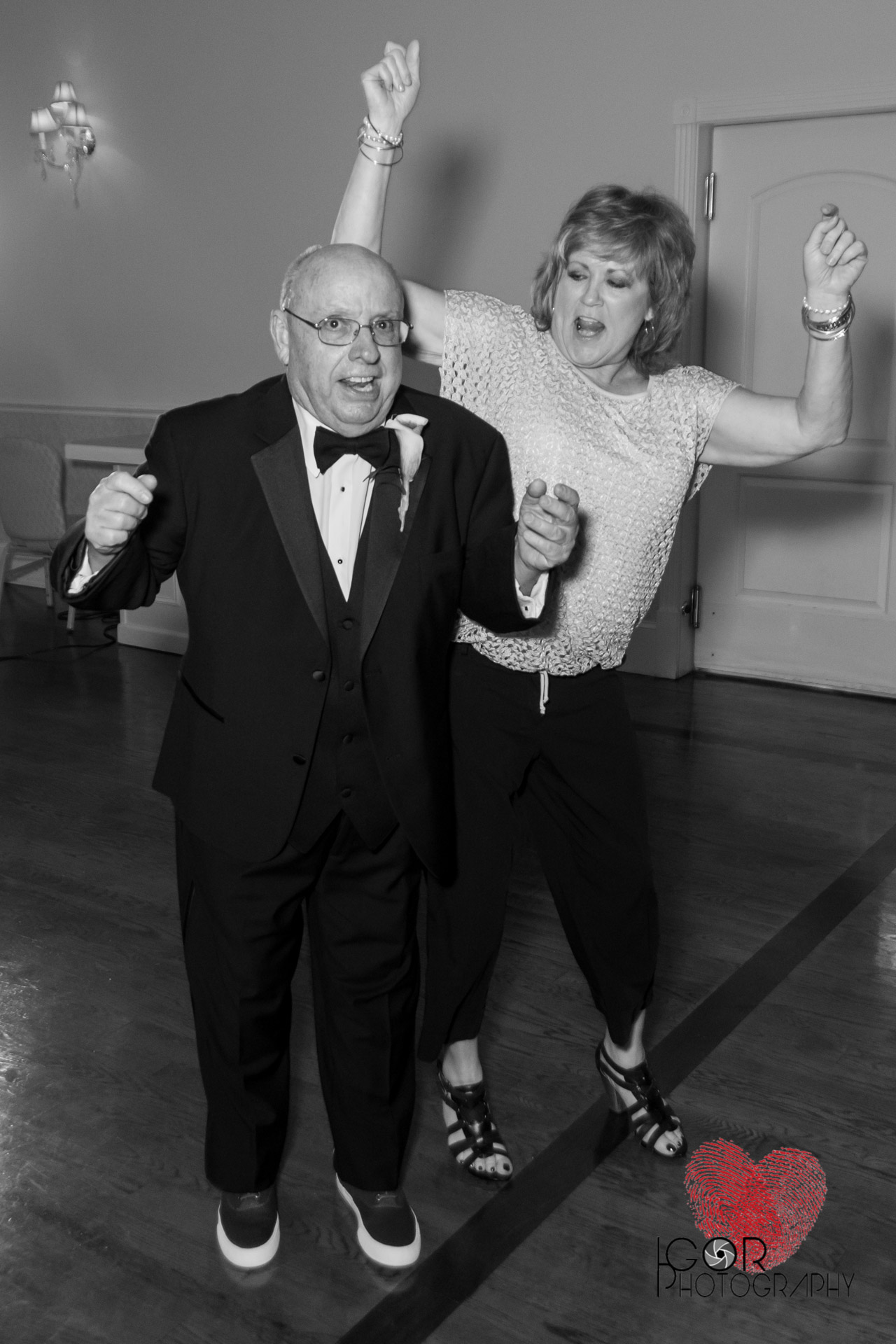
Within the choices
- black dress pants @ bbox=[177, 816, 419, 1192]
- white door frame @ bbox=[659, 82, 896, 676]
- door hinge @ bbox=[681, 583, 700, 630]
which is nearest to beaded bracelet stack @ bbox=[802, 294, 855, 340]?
black dress pants @ bbox=[177, 816, 419, 1192]

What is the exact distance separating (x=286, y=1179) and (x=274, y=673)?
98 centimetres

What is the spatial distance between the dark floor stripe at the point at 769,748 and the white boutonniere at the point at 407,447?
2.96 m

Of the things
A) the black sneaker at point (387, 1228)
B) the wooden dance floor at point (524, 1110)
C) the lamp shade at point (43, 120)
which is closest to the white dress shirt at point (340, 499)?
the black sneaker at point (387, 1228)

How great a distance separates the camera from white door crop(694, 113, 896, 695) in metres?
4.95

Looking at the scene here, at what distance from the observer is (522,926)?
3244 millimetres

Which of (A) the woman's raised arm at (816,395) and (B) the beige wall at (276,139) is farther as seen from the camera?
(B) the beige wall at (276,139)

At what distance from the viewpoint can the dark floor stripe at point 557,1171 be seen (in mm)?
1927

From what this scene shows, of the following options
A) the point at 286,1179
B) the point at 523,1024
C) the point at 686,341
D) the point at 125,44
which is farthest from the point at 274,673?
the point at 125,44

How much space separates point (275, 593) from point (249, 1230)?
3.25 feet

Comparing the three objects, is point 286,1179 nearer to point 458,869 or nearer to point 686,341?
point 458,869

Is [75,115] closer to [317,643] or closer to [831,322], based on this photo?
[831,322]

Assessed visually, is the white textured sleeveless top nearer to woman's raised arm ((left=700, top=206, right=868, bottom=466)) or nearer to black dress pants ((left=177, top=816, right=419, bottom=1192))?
woman's raised arm ((left=700, top=206, right=868, bottom=466))

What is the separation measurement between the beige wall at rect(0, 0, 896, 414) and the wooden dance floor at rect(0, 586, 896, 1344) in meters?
2.64

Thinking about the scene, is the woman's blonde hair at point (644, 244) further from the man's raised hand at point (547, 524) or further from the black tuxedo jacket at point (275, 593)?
the man's raised hand at point (547, 524)
